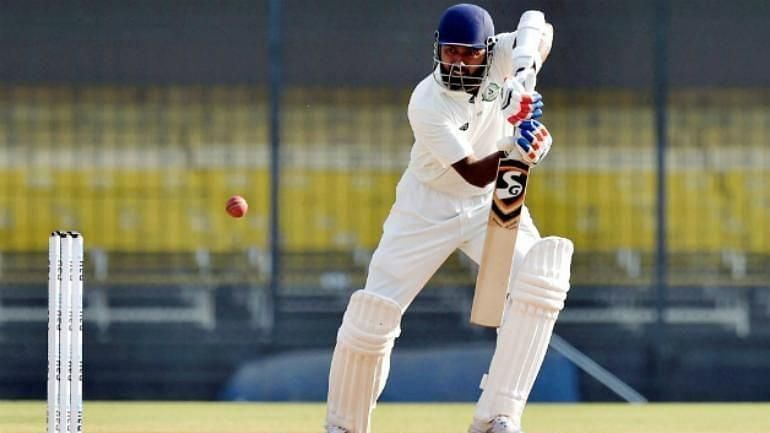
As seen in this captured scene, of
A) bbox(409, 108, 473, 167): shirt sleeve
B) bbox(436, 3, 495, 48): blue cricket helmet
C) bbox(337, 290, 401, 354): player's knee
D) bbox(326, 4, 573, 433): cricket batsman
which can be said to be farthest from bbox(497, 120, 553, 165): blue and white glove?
bbox(337, 290, 401, 354): player's knee

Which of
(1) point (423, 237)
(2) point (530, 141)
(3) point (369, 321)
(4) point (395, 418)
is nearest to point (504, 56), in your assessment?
(2) point (530, 141)

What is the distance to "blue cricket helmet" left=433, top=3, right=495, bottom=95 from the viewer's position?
11.1 feet

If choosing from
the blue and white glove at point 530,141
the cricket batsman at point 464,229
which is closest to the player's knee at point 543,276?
the cricket batsman at point 464,229

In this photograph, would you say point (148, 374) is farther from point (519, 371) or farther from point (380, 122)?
point (519, 371)

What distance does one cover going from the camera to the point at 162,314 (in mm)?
6883

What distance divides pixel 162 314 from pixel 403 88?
1370mm

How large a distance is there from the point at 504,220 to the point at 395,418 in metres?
1.57

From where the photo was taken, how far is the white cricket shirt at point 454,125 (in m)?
3.37

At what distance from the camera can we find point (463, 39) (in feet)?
11.1

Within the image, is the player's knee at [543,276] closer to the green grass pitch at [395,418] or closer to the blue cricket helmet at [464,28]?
the blue cricket helmet at [464,28]

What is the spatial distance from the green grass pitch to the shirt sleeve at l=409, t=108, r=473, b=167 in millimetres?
1034

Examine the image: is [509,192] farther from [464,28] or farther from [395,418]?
[395,418]

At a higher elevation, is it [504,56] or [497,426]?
[504,56]

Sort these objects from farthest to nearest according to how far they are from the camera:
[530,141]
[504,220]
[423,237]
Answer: [423,237] < [504,220] < [530,141]
